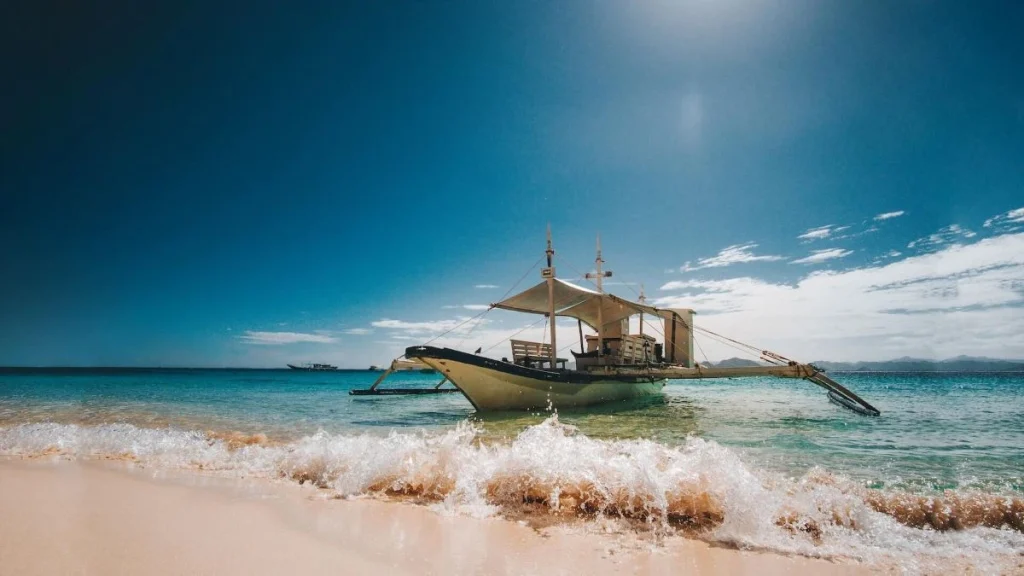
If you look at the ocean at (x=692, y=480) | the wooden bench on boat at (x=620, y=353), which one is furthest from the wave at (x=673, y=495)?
the wooden bench on boat at (x=620, y=353)

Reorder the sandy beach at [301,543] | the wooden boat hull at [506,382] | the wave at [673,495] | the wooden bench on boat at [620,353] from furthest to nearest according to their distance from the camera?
the wooden bench on boat at [620,353]
the wooden boat hull at [506,382]
the wave at [673,495]
the sandy beach at [301,543]

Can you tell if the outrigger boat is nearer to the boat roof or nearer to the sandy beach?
the boat roof

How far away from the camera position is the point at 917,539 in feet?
11.9

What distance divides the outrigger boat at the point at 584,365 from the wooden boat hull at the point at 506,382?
1.4 inches

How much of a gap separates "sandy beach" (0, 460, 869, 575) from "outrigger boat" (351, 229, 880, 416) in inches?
413

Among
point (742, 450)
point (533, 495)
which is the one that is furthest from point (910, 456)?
point (533, 495)

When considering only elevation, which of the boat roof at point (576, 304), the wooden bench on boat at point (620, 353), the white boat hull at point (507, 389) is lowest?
the white boat hull at point (507, 389)

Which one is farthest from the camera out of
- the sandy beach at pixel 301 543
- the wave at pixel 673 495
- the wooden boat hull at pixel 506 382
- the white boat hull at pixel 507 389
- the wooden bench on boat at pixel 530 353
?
the wooden bench on boat at pixel 530 353

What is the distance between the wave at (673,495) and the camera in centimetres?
359

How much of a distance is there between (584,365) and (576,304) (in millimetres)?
3526

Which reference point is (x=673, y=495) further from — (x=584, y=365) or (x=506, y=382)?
(x=584, y=365)

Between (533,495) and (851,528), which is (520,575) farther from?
(851,528)

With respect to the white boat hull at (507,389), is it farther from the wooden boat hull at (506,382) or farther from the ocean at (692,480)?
the ocean at (692,480)

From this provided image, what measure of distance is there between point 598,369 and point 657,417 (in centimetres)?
391
